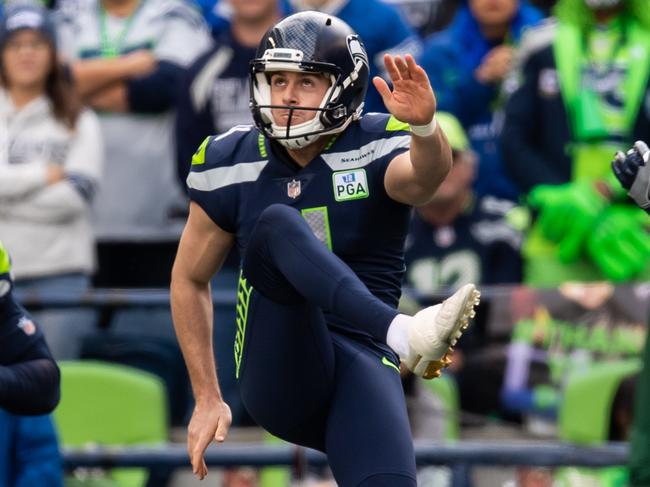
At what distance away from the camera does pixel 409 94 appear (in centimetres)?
530

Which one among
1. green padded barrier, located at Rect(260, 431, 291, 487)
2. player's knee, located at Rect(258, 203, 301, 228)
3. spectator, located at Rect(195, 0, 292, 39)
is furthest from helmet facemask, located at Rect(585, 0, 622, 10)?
player's knee, located at Rect(258, 203, 301, 228)

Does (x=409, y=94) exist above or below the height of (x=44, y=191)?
above

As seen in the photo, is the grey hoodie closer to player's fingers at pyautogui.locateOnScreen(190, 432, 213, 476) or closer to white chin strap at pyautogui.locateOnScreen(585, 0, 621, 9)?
white chin strap at pyautogui.locateOnScreen(585, 0, 621, 9)

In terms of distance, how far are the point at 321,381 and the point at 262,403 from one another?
0.22 metres

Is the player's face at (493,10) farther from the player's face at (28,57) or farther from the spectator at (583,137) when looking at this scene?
the player's face at (28,57)

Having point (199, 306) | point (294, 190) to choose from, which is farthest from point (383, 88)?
point (199, 306)

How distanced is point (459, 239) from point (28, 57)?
7.52ft

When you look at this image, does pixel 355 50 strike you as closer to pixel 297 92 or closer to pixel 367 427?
pixel 297 92

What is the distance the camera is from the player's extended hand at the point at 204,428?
5.70 metres

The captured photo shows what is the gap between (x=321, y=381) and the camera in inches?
219

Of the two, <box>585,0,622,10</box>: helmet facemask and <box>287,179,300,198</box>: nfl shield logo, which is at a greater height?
<box>287,179,300,198</box>: nfl shield logo

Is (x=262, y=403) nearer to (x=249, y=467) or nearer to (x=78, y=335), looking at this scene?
(x=249, y=467)

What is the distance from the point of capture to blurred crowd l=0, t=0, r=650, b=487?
324 inches

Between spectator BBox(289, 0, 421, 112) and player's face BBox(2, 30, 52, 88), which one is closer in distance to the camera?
player's face BBox(2, 30, 52, 88)
